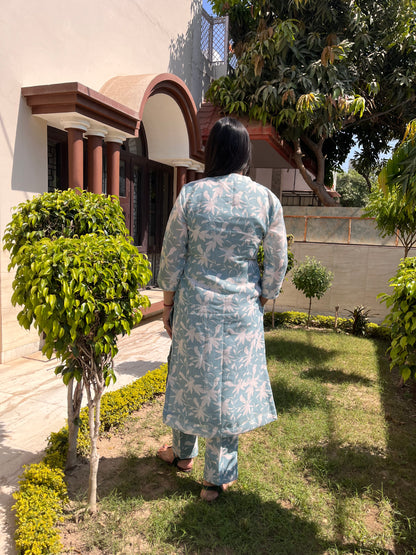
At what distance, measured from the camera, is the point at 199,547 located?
213cm

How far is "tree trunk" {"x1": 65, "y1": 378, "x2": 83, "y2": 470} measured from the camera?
102 inches

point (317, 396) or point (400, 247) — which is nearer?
point (317, 396)

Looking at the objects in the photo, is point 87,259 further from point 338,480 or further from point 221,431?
point 338,480

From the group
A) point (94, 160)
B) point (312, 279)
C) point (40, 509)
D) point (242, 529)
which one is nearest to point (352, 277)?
point (312, 279)

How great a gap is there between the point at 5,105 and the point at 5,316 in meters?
2.29

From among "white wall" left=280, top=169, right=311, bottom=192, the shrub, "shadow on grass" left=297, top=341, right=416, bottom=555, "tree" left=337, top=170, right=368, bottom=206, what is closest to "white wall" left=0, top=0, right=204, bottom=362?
the shrub

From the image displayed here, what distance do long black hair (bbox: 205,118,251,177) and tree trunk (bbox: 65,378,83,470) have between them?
1.56 metres

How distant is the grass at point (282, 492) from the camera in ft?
7.14

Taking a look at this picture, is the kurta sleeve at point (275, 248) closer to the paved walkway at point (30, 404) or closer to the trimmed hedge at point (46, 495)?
the trimmed hedge at point (46, 495)

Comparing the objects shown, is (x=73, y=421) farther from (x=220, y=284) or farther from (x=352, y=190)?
(x=352, y=190)

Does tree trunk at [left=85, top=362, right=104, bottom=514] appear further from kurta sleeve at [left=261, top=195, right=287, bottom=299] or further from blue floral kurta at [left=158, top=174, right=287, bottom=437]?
kurta sleeve at [left=261, top=195, right=287, bottom=299]

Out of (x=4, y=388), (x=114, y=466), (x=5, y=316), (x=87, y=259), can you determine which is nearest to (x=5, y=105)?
(x=5, y=316)

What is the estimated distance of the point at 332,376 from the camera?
5191mm

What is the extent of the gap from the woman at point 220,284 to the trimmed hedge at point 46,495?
752mm
